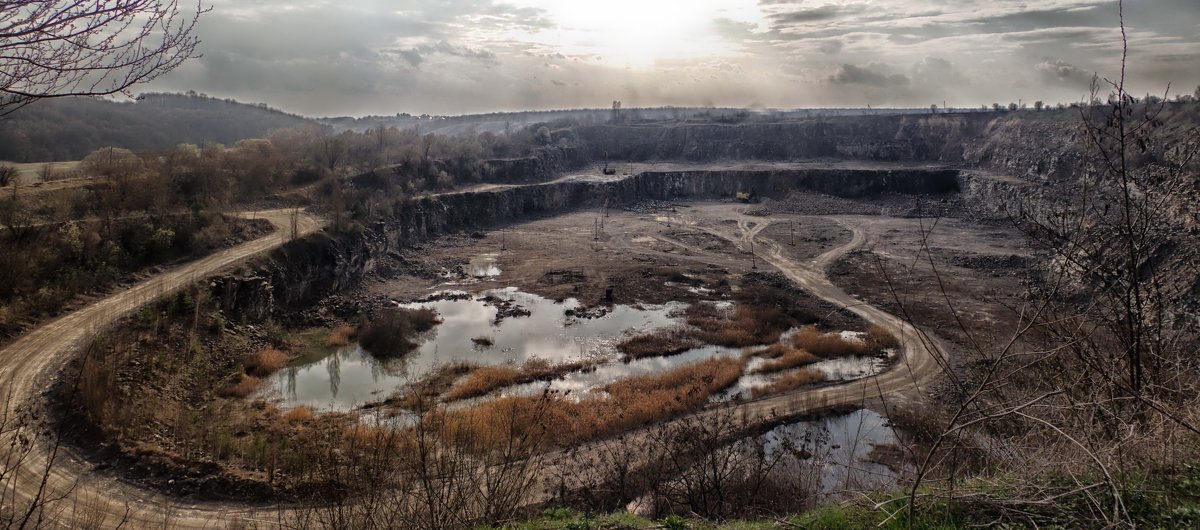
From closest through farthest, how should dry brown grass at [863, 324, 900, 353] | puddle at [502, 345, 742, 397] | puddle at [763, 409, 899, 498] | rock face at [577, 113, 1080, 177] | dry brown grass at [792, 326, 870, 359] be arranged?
puddle at [763, 409, 899, 498] < puddle at [502, 345, 742, 397] < dry brown grass at [792, 326, 870, 359] < dry brown grass at [863, 324, 900, 353] < rock face at [577, 113, 1080, 177]

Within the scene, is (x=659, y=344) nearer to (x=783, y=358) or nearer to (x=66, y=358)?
(x=783, y=358)

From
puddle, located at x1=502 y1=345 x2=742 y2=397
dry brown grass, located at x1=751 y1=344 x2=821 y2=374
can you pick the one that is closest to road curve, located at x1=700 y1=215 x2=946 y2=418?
dry brown grass, located at x1=751 y1=344 x2=821 y2=374

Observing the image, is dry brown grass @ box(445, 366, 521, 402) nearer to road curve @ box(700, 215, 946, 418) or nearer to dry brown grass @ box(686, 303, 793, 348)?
road curve @ box(700, 215, 946, 418)

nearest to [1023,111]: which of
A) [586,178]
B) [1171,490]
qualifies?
[586,178]

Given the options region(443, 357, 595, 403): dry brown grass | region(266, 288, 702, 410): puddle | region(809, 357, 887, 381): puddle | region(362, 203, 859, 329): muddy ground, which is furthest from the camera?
region(362, 203, 859, 329): muddy ground

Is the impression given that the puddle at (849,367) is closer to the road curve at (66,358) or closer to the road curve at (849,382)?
the road curve at (849,382)

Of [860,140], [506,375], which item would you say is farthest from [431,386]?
[860,140]

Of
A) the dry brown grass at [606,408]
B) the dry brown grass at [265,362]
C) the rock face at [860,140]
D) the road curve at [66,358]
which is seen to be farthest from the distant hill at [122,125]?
the rock face at [860,140]
